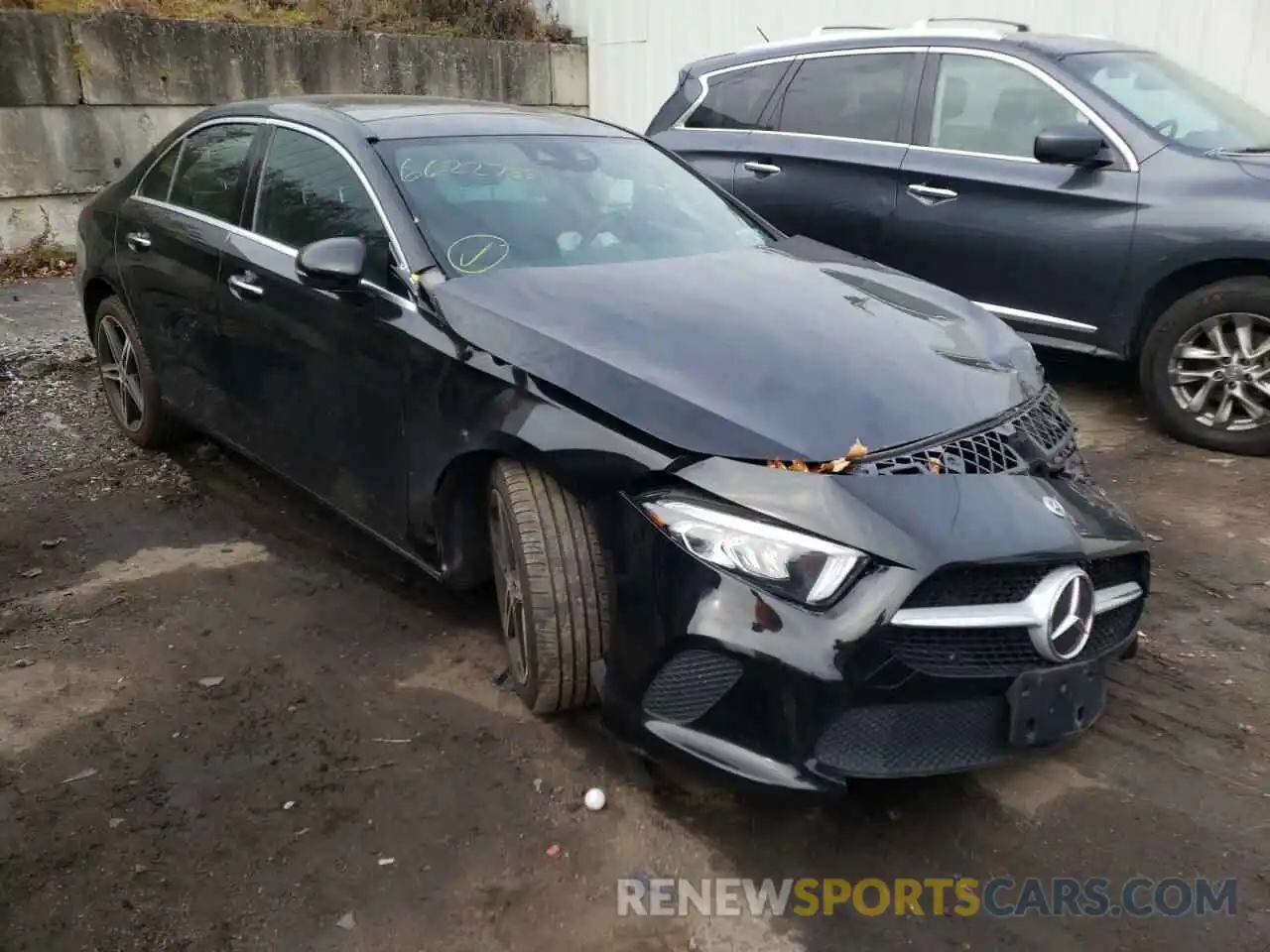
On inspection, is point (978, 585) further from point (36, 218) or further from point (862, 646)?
point (36, 218)

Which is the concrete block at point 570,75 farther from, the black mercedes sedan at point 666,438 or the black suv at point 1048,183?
the black mercedes sedan at point 666,438

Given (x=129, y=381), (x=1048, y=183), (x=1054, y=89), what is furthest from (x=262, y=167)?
(x=1054, y=89)

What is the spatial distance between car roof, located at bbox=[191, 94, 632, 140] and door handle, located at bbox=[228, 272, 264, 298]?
58 centimetres

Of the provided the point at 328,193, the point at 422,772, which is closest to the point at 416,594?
the point at 422,772

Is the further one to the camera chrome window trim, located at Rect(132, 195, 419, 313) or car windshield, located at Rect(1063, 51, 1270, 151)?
car windshield, located at Rect(1063, 51, 1270, 151)

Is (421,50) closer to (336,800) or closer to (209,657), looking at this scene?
(209,657)

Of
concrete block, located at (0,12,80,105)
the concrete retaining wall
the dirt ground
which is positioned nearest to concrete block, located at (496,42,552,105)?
the concrete retaining wall

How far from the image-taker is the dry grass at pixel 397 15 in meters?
9.95

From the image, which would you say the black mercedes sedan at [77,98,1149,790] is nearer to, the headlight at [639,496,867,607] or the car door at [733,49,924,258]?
the headlight at [639,496,867,607]

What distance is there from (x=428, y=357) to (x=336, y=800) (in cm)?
120

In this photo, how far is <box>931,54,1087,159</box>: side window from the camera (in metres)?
5.09

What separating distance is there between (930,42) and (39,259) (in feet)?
23.0

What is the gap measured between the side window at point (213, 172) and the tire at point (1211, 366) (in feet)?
13.3

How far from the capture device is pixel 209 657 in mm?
3244
